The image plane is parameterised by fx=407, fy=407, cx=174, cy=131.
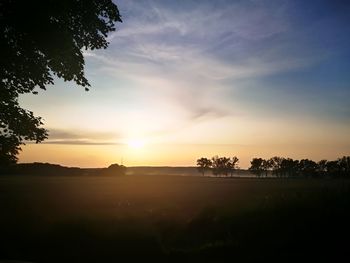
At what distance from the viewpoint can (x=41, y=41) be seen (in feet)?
45.2

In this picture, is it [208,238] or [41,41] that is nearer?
[41,41]

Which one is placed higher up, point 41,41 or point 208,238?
point 41,41

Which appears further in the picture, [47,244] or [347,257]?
[47,244]

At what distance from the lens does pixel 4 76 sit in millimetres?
14727

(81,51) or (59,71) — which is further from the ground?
(81,51)

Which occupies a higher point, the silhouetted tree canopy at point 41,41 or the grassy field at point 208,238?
the silhouetted tree canopy at point 41,41

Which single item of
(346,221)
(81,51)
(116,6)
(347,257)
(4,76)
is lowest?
(347,257)

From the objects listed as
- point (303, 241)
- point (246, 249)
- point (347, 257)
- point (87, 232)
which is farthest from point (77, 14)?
point (347, 257)

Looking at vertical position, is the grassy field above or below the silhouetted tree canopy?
below

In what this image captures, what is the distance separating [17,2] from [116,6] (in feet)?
12.8

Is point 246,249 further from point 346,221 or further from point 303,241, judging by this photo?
point 346,221

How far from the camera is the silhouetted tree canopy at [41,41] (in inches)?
509

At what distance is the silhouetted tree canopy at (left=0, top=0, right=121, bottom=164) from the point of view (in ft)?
42.4

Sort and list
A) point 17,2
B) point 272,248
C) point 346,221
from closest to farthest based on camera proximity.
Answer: point 17,2 → point 272,248 → point 346,221
